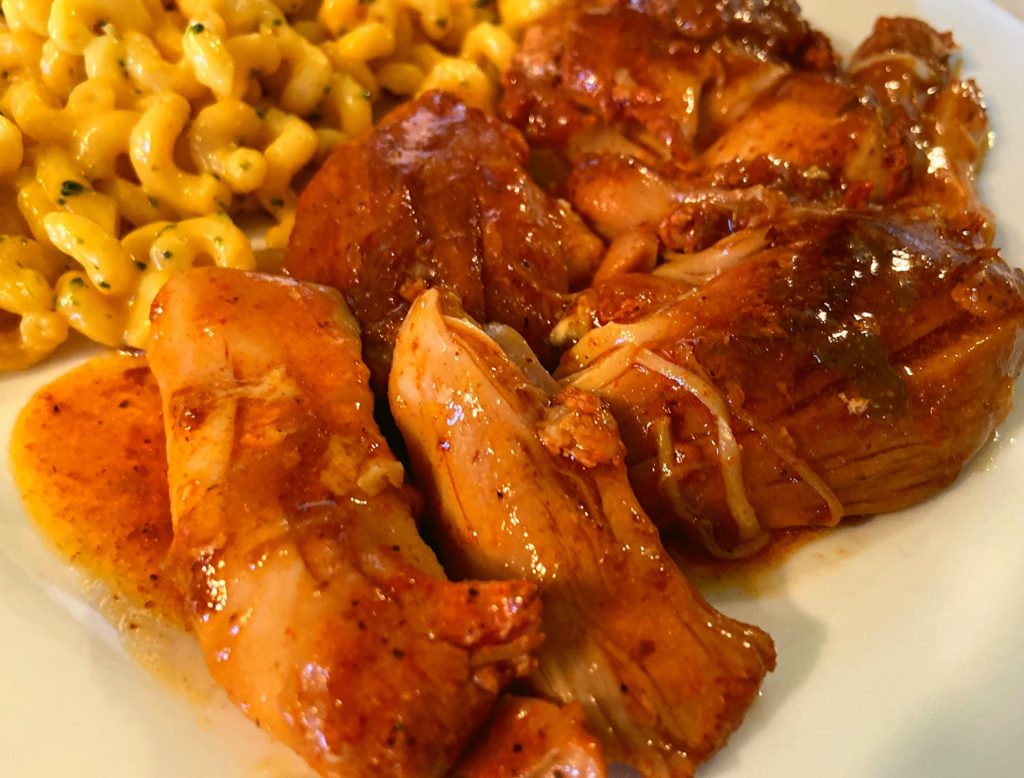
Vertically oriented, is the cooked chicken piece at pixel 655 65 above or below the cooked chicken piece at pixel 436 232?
above

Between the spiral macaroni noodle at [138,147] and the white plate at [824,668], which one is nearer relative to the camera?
the white plate at [824,668]

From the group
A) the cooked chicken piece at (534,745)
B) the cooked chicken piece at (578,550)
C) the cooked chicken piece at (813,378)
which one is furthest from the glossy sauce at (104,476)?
the cooked chicken piece at (813,378)

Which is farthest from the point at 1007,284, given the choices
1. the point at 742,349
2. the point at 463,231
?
the point at 463,231

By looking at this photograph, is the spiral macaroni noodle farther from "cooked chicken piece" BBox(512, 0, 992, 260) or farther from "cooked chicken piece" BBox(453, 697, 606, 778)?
"cooked chicken piece" BBox(453, 697, 606, 778)

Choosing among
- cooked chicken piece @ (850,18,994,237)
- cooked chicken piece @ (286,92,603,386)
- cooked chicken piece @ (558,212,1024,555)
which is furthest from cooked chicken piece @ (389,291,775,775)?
cooked chicken piece @ (850,18,994,237)

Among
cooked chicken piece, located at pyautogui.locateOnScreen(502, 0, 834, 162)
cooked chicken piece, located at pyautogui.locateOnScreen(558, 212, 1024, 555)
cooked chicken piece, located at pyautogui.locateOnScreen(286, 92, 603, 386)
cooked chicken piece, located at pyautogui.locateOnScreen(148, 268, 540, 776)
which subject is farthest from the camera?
cooked chicken piece, located at pyautogui.locateOnScreen(502, 0, 834, 162)

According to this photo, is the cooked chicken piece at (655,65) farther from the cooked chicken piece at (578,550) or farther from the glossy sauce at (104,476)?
the glossy sauce at (104,476)

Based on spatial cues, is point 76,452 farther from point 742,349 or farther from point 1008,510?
point 1008,510
